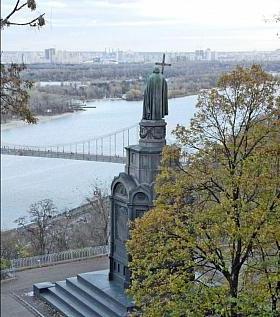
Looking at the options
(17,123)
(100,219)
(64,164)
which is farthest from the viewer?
(17,123)

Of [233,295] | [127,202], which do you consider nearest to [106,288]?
[127,202]

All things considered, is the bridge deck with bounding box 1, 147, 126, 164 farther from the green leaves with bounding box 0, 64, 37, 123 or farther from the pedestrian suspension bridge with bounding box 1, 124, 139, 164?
the green leaves with bounding box 0, 64, 37, 123

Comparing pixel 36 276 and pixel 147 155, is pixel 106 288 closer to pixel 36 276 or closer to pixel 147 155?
pixel 147 155

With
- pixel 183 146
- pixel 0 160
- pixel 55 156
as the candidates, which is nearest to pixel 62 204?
pixel 55 156

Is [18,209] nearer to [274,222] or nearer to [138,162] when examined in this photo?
Answer: [138,162]

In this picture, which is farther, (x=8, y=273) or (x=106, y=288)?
(x=8, y=273)

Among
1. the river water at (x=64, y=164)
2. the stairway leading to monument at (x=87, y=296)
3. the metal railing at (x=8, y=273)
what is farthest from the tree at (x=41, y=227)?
the stairway leading to monument at (x=87, y=296)

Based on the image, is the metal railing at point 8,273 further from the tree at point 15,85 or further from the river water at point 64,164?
the tree at point 15,85

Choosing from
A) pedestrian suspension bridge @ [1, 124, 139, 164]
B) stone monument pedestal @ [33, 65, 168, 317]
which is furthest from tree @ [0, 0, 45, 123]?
pedestrian suspension bridge @ [1, 124, 139, 164]
